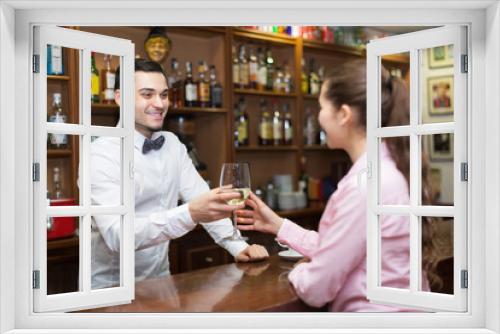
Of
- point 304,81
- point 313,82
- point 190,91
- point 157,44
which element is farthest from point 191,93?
point 313,82

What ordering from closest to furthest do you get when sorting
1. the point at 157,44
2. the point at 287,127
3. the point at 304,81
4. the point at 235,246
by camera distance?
1. the point at 235,246
2. the point at 157,44
3. the point at 287,127
4. the point at 304,81

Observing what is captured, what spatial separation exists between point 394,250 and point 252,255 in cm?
66

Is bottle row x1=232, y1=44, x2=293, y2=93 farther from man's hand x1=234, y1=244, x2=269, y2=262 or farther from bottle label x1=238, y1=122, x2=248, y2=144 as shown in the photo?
man's hand x1=234, y1=244, x2=269, y2=262

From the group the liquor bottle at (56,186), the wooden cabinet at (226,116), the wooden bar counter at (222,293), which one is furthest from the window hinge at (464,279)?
the liquor bottle at (56,186)

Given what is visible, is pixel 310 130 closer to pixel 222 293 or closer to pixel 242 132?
pixel 242 132

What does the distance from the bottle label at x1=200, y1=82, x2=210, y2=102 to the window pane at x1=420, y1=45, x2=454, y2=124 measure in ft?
8.01

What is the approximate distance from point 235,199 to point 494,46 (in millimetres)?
1259

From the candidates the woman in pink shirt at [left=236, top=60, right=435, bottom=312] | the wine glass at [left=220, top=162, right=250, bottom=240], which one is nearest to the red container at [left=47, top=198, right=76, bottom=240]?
the wine glass at [left=220, top=162, right=250, bottom=240]

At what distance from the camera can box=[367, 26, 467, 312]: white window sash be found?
1694mm

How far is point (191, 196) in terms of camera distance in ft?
10.7

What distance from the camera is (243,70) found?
4176mm

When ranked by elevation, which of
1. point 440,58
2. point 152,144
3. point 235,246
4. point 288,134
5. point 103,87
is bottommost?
point 235,246

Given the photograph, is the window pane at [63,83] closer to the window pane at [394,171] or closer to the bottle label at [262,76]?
the bottle label at [262,76]

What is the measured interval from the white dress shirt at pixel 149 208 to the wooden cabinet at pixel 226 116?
347 mm
